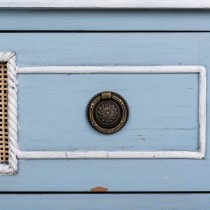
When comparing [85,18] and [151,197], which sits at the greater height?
[85,18]

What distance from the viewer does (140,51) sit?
0.67 m

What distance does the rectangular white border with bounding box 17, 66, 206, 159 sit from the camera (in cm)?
67

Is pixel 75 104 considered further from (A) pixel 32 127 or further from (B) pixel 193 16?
(B) pixel 193 16

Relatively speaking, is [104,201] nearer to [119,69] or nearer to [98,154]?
[98,154]

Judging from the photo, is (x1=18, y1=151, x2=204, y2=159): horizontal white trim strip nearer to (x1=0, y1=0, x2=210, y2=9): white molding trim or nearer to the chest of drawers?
the chest of drawers

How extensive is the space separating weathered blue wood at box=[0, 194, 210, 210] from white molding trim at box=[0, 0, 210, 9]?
0.30 metres

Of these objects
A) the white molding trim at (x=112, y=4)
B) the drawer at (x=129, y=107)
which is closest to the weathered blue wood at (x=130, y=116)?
the drawer at (x=129, y=107)

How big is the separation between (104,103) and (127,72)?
0.06 metres

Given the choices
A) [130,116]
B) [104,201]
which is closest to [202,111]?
[130,116]

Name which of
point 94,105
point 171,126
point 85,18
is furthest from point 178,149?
point 85,18

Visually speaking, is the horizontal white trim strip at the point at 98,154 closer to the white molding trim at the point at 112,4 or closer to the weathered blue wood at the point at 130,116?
the weathered blue wood at the point at 130,116

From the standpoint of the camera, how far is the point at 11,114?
0.68 meters

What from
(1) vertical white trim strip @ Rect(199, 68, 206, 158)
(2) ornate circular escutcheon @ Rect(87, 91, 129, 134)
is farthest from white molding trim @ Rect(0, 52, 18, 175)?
(1) vertical white trim strip @ Rect(199, 68, 206, 158)

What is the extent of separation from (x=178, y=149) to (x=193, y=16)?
209 millimetres
